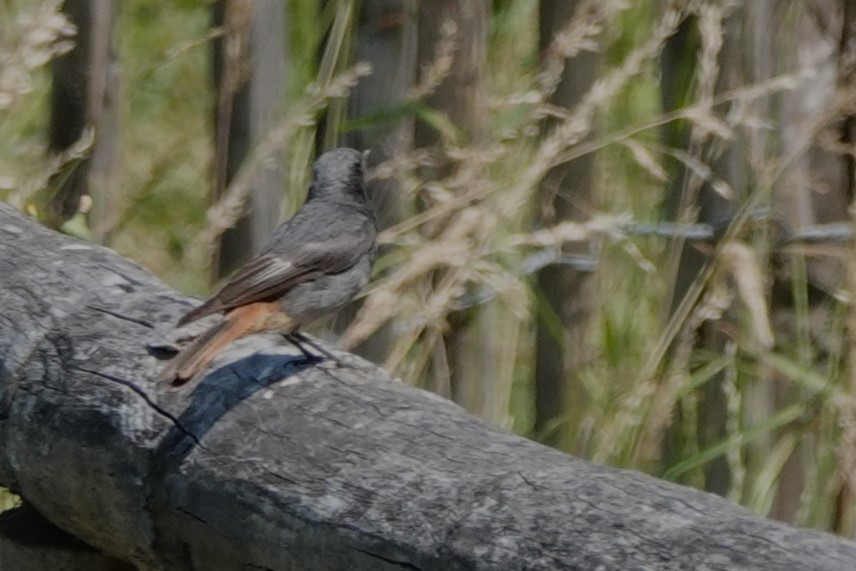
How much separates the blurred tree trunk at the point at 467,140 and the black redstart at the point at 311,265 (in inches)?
20.6

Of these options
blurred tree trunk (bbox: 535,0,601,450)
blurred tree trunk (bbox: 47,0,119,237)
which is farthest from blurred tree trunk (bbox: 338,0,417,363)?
blurred tree trunk (bbox: 47,0,119,237)

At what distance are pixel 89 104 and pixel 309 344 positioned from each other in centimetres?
179

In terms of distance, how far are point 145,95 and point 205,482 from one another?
5.23 metres

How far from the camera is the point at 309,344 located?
110 inches

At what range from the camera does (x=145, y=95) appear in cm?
720

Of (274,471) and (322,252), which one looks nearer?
(274,471)

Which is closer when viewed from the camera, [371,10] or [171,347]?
[171,347]

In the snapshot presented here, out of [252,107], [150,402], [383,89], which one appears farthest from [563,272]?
[150,402]

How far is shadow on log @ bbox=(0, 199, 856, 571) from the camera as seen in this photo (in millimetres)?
1721

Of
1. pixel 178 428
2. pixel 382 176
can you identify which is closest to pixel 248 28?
pixel 382 176

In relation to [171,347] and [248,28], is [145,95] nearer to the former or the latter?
[248,28]

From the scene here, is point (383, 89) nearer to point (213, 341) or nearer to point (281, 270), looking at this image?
point (281, 270)

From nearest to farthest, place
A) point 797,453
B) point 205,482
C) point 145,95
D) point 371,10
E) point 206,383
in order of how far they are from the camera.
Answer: point 205,482, point 206,383, point 797,453, point 371,10, point 145,95

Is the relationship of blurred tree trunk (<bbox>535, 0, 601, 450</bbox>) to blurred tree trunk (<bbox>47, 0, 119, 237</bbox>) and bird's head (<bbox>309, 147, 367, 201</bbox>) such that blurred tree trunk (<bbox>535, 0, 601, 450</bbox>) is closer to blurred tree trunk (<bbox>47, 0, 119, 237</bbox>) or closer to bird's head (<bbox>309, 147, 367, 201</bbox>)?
bird's head (<bbox>309, 147, 367, 201</bbox>)
